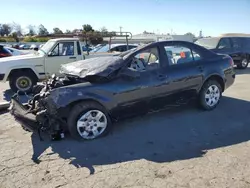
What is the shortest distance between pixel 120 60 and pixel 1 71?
5.13m

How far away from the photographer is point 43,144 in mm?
4348

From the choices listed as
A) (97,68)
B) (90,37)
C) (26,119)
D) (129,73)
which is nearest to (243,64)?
(90,37)

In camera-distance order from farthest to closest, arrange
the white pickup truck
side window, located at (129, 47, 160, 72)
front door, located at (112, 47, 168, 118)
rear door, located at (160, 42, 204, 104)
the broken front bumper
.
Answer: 1. the white pickup truck
2. rear door, located at (160, 42, 204, 104)
3. side window, located at (129, 47, 160, 72)
4. front door, located at (112, 47, 168, 118)
5. the broken front bumper

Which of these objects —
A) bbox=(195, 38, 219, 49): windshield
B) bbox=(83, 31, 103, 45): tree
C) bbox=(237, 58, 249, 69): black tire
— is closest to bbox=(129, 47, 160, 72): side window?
bbox=(83, 31, 103, 45): tree

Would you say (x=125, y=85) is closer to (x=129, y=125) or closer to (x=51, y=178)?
(x=129, y=125)

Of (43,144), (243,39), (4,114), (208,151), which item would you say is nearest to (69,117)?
(43,144)

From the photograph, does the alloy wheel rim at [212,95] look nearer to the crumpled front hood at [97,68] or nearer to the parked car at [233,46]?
the crumpled front hood at [97,68]

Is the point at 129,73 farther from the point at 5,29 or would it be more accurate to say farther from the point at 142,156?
the point at 5,29

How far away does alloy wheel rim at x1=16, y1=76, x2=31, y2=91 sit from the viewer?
8516 mm

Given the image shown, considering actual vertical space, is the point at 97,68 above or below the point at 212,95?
above

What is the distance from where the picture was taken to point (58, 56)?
8875 mm

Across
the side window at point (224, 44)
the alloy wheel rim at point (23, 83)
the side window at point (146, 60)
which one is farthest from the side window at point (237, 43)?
the alloy wheel rim at point (23, 83)

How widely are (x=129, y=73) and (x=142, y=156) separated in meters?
1.50

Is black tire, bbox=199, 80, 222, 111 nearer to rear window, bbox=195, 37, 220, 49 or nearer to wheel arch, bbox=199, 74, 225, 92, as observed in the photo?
wheel arch, bbox=199, 74, 225, 92
